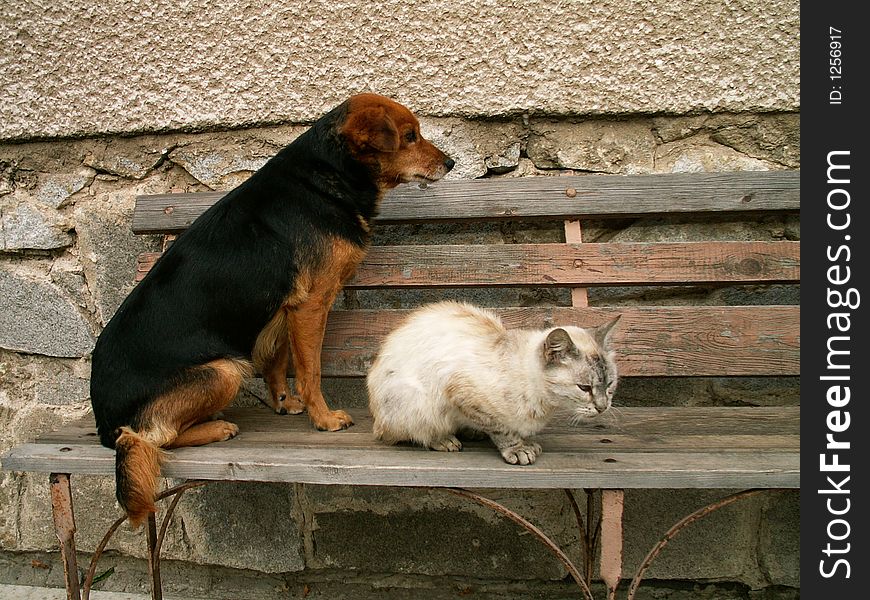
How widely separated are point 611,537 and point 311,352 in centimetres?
107

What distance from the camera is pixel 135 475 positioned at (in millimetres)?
1800

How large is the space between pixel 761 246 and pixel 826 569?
105 cm

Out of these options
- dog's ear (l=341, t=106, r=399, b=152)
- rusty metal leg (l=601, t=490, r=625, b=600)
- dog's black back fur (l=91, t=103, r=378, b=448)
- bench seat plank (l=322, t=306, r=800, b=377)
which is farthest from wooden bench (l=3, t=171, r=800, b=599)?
dog's ear (l=341, t=106, r=399, b=152)

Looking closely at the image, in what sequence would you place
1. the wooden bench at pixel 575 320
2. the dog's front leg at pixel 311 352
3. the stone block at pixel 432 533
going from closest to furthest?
the wooden bench at pixel 575 320 → the dog's front leg at pixel 311 352 → the stone block at pixel 432 533

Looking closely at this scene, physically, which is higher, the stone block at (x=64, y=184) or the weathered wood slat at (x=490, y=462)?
the stone block at (x=64, y=184)

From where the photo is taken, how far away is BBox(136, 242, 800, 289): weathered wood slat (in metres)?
2.28

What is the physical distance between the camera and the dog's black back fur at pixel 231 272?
6.50 ft

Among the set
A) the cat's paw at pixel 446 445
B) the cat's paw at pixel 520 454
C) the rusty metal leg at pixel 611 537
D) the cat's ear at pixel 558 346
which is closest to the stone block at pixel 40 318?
the cat's paw at pixel 446 445

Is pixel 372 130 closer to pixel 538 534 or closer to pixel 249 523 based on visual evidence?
pixel 538 534

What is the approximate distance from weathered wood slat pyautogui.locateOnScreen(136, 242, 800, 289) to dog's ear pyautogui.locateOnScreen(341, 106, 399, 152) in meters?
0.46

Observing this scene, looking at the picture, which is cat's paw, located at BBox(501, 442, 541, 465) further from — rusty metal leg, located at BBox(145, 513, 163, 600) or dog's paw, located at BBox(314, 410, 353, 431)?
rusty metal leg, located at BBox(145, 513, 163, 600)

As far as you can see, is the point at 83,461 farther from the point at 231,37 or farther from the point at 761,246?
the point at 761,246

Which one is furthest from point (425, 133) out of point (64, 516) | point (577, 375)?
point (64, 516)

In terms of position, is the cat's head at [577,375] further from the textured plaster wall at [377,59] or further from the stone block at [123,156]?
the stone block at [123,156]
